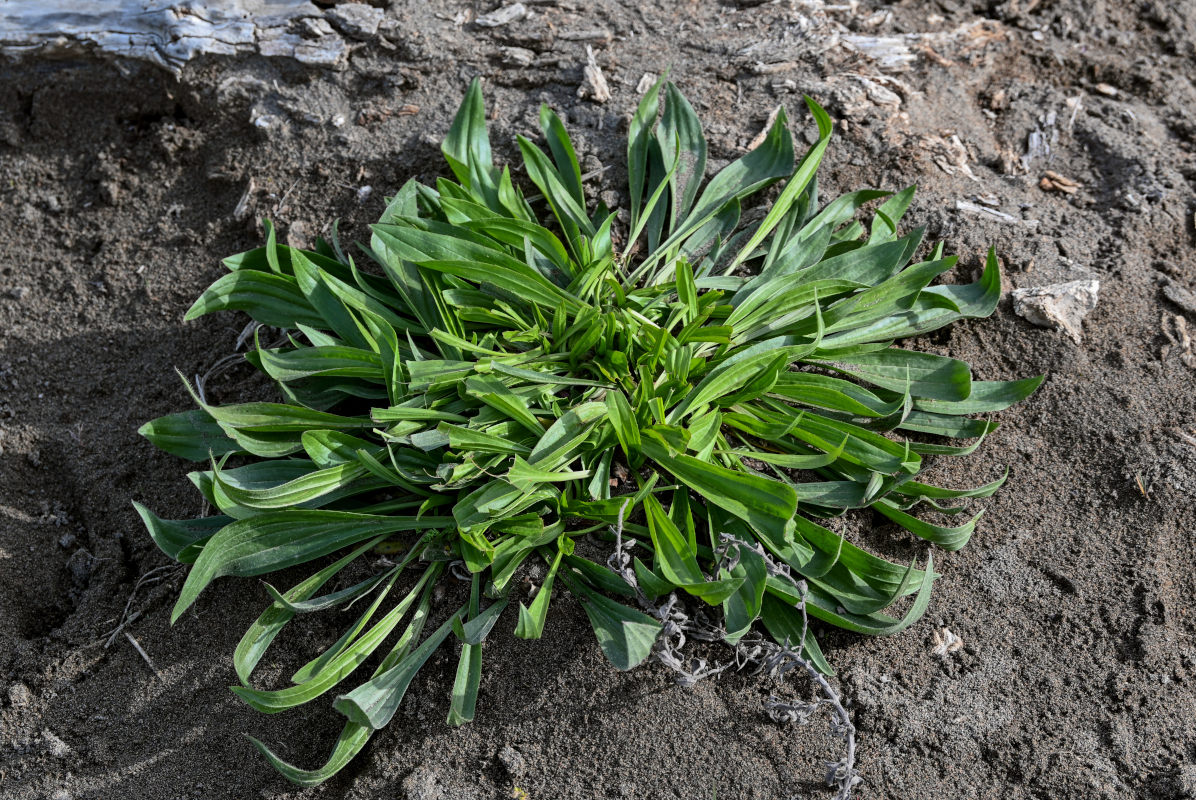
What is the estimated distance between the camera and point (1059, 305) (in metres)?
2.88

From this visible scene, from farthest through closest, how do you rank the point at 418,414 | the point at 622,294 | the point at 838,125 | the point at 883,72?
the point at 883,72 < the point at 838,125 < the point at 622,294 < the point at 418,414

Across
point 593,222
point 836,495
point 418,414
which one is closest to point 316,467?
point 418,414

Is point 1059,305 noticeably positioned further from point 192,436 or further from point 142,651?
point 142,651

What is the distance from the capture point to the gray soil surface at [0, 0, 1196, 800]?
2.25m

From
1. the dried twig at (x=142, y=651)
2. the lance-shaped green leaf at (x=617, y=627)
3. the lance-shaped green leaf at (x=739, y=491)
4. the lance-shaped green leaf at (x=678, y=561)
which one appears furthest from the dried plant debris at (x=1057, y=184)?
the dried twig at (x=142, y=651)

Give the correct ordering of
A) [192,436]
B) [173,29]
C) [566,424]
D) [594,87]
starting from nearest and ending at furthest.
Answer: [566,424], [192,436], [594,87], [173,29]

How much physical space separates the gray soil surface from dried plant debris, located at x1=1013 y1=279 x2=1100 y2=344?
5cm

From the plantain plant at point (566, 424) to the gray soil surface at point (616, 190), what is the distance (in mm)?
167

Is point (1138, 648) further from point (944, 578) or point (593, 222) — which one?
point (593, 222)

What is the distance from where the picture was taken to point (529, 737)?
2.24 m

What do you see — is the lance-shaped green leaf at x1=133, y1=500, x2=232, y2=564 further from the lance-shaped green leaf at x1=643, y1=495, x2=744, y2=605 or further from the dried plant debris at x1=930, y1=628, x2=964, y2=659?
the dried plant debris at x1=930, y1=628, x2=964, y2=659

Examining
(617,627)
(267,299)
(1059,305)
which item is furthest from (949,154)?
(267,299)

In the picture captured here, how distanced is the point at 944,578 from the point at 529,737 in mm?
1219

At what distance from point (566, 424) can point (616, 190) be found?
A: 111cm
